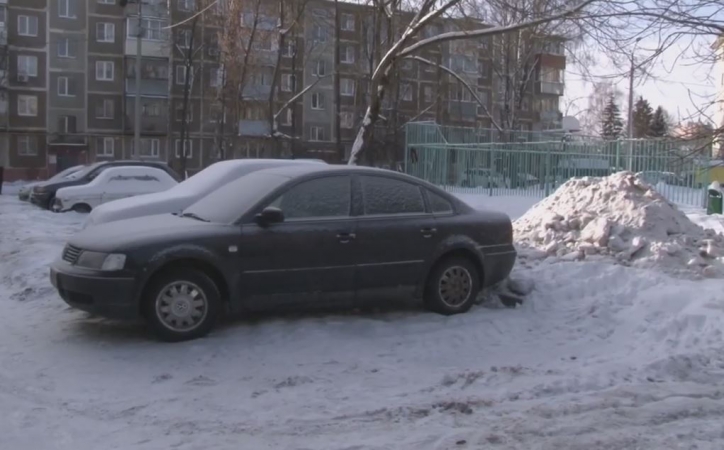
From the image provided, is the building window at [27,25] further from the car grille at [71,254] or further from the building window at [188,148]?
the car grille at [71,254]

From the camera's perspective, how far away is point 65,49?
5747 cm

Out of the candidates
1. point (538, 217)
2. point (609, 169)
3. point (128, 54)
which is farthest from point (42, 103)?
point (538, 217)

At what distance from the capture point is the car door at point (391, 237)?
870 cm

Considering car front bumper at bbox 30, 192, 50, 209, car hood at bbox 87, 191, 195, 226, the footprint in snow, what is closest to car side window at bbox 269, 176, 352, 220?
the footprint in snow

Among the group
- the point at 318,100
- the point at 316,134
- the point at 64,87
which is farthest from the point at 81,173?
the point at 318,100

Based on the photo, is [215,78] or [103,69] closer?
[103,69]

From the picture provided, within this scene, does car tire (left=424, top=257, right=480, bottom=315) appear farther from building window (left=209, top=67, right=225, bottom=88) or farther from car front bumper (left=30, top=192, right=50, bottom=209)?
building window (left=209, top=67, right=225, bottom=88)

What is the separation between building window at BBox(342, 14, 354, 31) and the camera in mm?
57497

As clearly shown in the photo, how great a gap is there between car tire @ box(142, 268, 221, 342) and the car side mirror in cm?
73

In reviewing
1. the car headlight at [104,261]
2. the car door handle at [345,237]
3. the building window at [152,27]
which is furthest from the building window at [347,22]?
the car headlight at [104,261]

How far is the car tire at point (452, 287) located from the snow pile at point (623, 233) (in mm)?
1663

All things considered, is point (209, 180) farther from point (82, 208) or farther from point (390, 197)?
point (82, 208)

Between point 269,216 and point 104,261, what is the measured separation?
1.55 meters

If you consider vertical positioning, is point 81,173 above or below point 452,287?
above
